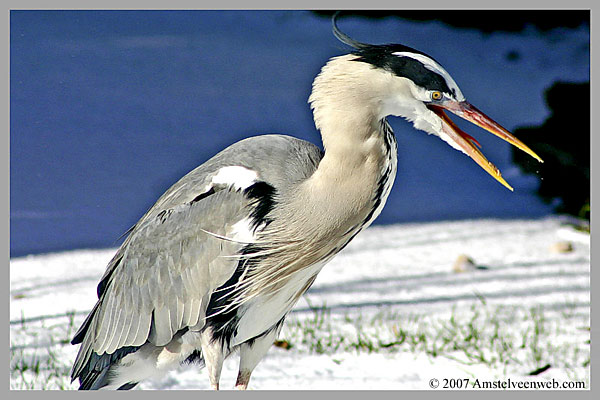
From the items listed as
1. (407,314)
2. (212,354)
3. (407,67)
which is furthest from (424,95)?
(407,314)

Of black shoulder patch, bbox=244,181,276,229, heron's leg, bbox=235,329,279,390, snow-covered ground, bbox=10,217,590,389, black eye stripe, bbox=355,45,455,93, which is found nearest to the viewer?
black eye stripe, bbox=355,45,455,93

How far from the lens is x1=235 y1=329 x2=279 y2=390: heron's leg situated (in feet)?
7.17

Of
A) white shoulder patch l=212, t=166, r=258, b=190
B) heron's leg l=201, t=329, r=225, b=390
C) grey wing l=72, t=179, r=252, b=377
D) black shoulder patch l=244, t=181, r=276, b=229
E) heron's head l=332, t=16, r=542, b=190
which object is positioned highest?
heron's head l=332, t=16, r=542, b=190

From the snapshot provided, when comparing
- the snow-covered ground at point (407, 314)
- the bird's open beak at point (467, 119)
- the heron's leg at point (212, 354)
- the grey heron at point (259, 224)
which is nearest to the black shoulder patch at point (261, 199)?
the grey heron at point (259, 224)

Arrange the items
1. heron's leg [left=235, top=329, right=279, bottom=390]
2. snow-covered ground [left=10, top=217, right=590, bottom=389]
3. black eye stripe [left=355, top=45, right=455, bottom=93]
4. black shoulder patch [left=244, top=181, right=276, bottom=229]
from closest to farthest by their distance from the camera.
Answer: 1. black eye stripe [left=355, top=45, right=455, bottom=93]
2. black shoulder patch [left=244, top=181, right=276, bottom=229]
3. heron's leg [left=235, top=329, right=279, bottom=390]
4. snow-covered ground [left=10, top=217, right=590, bottom=389]

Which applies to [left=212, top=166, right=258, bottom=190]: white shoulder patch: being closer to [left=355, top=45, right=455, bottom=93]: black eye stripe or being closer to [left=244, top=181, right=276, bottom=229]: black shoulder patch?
[left=244, top=181, right=276, bottom=229]: black shoulder patch

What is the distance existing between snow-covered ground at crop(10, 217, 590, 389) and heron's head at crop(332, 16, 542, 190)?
0.97 meters

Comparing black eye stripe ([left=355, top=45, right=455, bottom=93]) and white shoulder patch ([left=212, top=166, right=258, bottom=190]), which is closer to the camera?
black eye stripe ([left=355, top=45, right=455, bottom=93])

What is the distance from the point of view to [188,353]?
2.09m

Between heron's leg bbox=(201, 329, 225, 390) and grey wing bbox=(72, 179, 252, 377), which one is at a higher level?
grey wing bbox=(72, 179, 252, 377)

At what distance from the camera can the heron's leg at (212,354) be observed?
6.59ft

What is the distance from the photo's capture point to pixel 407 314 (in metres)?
3.16

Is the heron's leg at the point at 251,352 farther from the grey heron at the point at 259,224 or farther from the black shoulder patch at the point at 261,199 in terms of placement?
the black shoulder patch at the point at 261,199

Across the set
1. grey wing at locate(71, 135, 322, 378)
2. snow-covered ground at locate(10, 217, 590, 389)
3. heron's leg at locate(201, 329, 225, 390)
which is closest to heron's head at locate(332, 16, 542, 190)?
grey wing at locate(71, 135, 322, 378)
